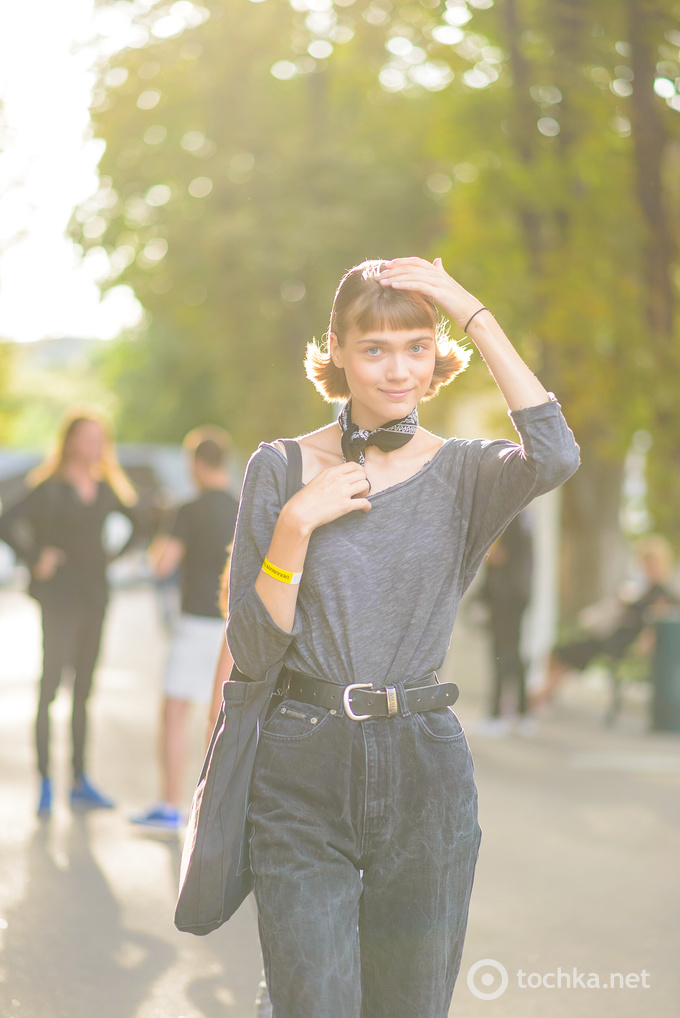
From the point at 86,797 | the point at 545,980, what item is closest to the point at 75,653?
the point at 86,797

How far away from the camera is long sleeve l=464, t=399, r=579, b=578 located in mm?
2510

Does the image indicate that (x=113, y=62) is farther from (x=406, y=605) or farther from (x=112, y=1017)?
(x=406, y=605)

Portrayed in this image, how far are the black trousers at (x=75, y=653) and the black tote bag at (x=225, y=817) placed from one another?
4926 millimetres

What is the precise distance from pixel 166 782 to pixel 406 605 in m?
4.61

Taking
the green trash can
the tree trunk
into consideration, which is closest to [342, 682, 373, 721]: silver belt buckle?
the green trash can

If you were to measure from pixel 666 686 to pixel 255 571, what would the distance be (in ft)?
28.8

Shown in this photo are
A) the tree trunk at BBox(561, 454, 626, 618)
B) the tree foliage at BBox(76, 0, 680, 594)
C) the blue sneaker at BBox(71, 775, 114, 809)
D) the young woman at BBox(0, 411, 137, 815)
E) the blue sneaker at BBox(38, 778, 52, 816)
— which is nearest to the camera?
the blue sneaker at BBox(38, 778, 52, 816)

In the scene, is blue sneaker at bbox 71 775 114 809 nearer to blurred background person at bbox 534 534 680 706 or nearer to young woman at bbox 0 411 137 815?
young woman at bbox 0 411 137 815

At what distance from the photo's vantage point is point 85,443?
7.48m

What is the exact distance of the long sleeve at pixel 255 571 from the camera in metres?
2.54

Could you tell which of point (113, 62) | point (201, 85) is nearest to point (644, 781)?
point (113, 62)

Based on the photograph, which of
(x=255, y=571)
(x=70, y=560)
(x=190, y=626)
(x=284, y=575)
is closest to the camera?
(x=284, y=575)

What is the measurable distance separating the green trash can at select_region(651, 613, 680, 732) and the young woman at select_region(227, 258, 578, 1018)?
27.9 feet

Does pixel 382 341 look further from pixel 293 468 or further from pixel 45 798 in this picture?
pixel 45 798
